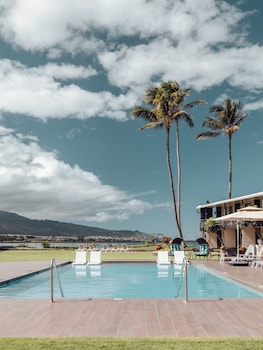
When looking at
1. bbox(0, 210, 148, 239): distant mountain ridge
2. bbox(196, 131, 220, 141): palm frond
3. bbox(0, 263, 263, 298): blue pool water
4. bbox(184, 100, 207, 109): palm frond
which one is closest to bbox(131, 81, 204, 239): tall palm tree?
bbox(184, 100, 207, 109): palm frond

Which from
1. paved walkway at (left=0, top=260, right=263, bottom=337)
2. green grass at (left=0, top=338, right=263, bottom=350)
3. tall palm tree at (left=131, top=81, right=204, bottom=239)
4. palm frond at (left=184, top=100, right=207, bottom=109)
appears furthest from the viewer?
palm frond at (left=184, top=100, right=207, bottom=109)

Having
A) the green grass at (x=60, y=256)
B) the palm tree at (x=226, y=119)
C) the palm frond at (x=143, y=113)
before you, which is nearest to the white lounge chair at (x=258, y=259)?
the green grass at (x=60, y=256)

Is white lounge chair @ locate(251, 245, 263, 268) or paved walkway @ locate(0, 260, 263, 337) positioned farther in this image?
white lounge chair @ locate(251, 245, 263, 268)

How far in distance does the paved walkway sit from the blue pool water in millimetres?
2239

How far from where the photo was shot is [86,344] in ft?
18.5

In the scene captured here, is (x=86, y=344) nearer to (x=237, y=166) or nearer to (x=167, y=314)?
(x=167, y=314)

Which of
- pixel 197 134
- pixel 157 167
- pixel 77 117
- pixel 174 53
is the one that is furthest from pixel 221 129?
pixel 174 53

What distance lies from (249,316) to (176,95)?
92.3 feet

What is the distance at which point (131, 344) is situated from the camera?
5602 mm

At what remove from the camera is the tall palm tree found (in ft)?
109

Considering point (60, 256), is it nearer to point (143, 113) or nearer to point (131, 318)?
point (143, 113)

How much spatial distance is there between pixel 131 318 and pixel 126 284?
786 centimetres

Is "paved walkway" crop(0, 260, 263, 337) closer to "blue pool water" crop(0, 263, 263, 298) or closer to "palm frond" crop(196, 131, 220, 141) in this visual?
"blue pool water" crop(0, 263, 263, 298)

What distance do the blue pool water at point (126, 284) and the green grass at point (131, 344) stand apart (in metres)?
4.93
